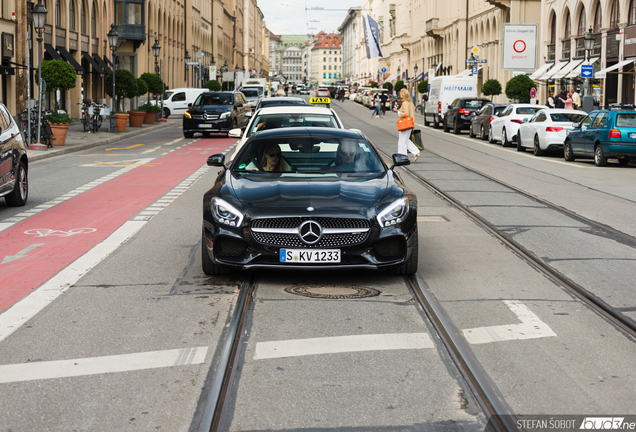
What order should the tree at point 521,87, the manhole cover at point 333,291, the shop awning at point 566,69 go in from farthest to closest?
the tree at point 521,87 < the shop awning at point 566,69 < the manhole cover at point 333,291

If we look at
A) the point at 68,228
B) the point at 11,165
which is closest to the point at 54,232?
the point at 68,228

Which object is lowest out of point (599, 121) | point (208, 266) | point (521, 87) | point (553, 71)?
point (208, 266)

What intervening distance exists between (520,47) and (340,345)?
171 ft

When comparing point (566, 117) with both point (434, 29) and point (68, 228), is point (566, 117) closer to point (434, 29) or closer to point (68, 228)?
point (68, 228)

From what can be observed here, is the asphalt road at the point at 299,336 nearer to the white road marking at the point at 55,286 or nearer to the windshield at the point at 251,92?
the white road marking at the point at 55,286

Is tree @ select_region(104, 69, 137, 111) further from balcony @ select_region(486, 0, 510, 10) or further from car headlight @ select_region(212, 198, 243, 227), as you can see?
car headlight @ select_region(212, 198, 243, 227)

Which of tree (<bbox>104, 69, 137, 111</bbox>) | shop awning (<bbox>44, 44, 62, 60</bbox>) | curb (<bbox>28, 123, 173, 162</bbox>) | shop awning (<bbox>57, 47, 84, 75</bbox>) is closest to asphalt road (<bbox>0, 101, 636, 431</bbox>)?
curb (<bbox>28, 123, 173, 162</bbox>)

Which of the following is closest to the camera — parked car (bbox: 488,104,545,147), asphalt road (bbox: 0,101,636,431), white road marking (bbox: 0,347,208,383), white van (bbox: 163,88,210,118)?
asphalt road (bbox: 0,101,636,431)

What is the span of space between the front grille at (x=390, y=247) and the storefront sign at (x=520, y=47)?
48.6m

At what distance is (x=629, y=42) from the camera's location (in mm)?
40375

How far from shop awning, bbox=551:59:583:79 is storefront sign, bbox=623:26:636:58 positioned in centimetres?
615

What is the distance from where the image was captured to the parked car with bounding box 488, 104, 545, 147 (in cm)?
3034

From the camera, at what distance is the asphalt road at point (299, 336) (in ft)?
14.4

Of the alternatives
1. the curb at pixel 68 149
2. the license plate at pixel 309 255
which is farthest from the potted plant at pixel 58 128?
the license plate at pixel 309 255
